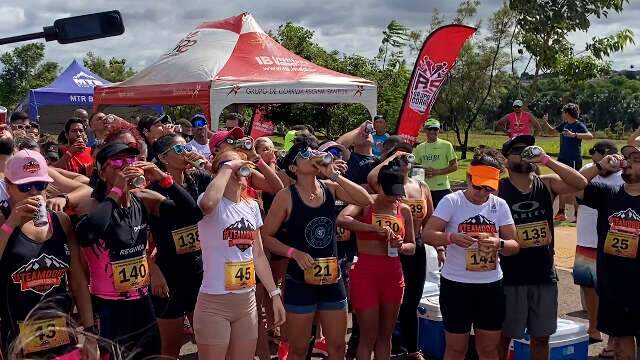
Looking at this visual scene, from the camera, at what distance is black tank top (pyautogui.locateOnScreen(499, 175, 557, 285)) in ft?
15.9

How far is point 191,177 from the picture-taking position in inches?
193

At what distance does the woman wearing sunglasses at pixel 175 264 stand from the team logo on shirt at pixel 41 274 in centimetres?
106

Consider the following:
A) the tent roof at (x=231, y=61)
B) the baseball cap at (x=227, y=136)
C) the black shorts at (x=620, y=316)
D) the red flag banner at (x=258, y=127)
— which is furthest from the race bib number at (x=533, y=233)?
the red flag banner at (x=258, y=127)

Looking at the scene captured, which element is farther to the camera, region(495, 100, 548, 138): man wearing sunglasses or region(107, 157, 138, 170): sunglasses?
region(495, 100, 548, 138): man wearing sunglasses

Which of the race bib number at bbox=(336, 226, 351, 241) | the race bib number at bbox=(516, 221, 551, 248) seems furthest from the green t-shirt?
the race bib number at bbox=(516, 221, 551, 248)

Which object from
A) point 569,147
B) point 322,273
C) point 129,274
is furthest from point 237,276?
point 569,147

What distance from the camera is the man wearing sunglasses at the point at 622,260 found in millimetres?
4914

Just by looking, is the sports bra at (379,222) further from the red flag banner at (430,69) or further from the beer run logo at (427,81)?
the beer run logo at (427,81)

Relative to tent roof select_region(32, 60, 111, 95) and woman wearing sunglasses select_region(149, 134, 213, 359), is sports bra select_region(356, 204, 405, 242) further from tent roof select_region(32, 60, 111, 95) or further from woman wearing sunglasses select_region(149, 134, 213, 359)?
tent roof select_region(32, 60, 111, 95)

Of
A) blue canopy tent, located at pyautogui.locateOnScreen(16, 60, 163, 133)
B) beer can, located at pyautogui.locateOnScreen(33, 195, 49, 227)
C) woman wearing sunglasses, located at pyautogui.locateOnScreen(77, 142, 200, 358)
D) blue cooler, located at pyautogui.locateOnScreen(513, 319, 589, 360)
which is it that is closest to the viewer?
beer can, located at pyautogui.locateOnScreen(33, 195, 49, 227)

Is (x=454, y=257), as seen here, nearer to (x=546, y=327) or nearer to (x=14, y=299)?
(x=546, y=327)

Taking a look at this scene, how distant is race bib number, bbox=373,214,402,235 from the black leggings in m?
0.66

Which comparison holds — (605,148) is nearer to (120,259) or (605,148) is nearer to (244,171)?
(244,171)

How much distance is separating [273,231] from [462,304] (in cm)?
136
